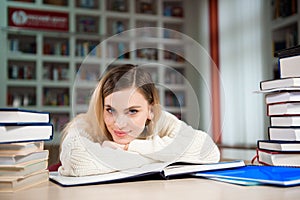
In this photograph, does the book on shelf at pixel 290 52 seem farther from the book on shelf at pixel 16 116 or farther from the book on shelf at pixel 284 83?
the book on shelf at pixel 16 116

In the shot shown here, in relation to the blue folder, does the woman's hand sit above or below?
above

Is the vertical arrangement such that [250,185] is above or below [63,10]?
below

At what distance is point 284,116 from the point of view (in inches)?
36.9

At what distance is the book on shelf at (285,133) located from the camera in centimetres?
89

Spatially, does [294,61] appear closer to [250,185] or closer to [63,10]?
[250,185]

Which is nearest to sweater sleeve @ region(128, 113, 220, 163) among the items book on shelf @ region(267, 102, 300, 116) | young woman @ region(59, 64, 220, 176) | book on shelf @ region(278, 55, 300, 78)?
young woman @ region(59, 64, 220, 176)

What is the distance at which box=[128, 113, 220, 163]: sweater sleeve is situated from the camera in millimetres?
708

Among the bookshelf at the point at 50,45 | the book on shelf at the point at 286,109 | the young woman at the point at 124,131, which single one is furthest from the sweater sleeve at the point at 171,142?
the bookshelf at the point at 50,45

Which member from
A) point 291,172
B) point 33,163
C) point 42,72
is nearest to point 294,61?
point 291,172

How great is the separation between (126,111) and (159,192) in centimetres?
16

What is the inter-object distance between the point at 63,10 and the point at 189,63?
4252 mm

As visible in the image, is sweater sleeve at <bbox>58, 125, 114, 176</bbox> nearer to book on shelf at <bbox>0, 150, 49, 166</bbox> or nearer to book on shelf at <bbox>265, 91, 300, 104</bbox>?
book on shelf at <bbox>0, 150, 49, 166</bbox>

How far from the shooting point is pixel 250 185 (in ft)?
2.04

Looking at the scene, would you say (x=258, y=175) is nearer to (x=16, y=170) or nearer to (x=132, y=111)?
(x=132, y=111)
